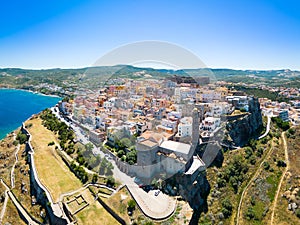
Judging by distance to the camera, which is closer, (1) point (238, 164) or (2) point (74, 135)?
(1) point (238, 164)

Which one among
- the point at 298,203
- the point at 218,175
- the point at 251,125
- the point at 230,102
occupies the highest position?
the point at 230,102

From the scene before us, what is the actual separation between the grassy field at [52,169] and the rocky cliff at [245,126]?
34.2ft

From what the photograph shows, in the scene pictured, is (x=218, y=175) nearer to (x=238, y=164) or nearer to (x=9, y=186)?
(x=238, y=164)

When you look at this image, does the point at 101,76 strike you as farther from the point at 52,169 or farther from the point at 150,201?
the point at 150,201

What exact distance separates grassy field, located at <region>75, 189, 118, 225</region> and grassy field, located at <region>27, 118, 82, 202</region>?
5.44 ft

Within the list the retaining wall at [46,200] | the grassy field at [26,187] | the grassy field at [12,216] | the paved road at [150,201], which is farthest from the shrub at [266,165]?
the grassy field at [12,216]

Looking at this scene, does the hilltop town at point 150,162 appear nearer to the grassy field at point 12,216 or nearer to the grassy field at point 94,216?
the grassy field at point 94,216

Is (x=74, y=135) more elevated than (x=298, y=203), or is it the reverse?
(x=74, y=135)

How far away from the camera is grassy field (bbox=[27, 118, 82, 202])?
10719 millimetres

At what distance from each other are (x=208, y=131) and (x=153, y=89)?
953cm

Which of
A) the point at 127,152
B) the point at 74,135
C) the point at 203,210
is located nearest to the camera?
the point at 203,210

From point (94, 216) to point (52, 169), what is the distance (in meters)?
4.63

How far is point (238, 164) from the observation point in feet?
45.1

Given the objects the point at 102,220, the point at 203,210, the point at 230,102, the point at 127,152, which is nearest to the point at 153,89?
the point at 230,102
